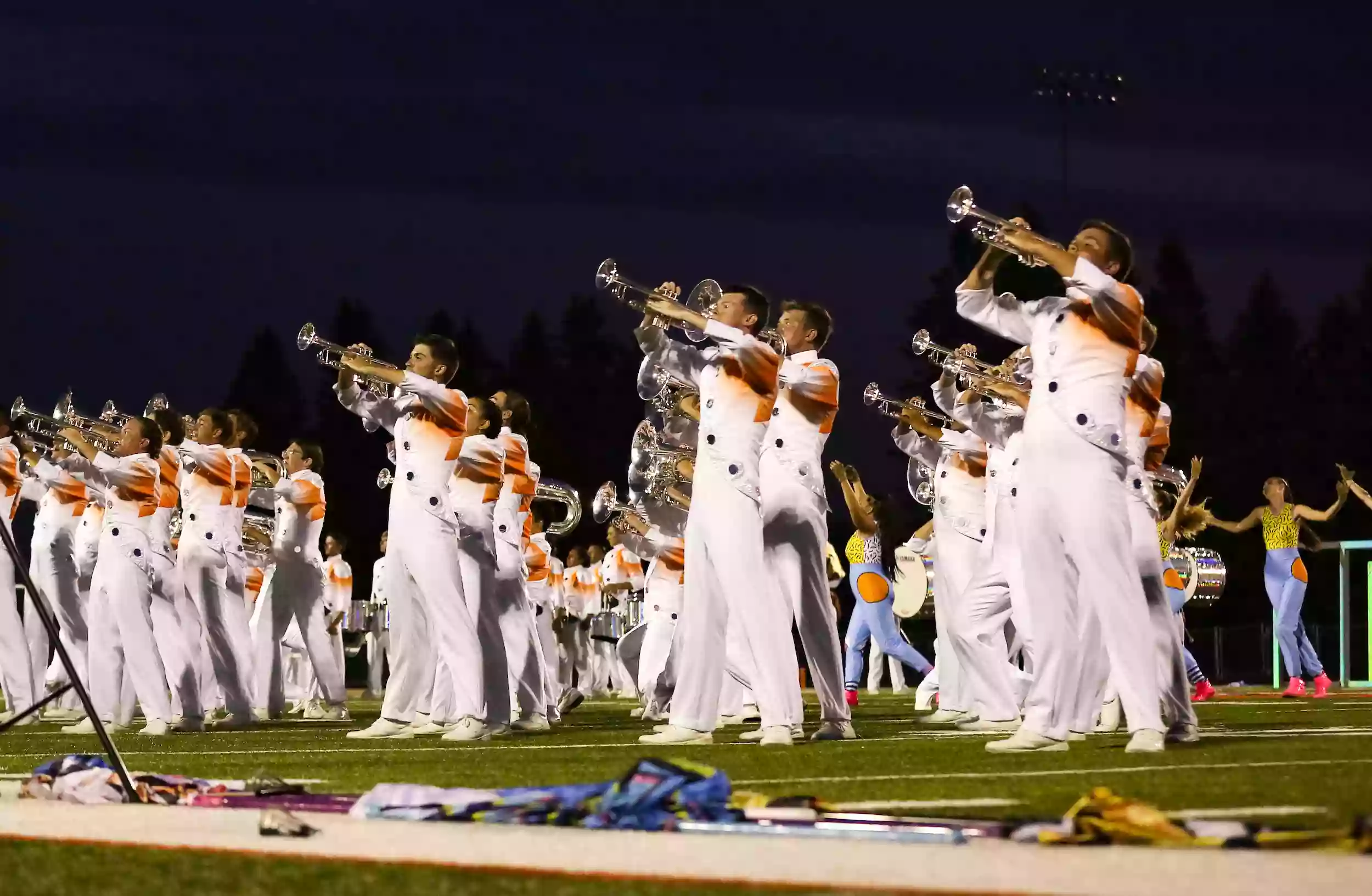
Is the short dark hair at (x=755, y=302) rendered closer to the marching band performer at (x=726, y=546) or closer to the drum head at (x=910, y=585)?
the marching band performer at (x=726, y=546)

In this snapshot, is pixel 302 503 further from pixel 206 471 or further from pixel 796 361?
pixel 796 361

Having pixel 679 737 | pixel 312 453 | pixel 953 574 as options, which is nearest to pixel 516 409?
pixel 312 453

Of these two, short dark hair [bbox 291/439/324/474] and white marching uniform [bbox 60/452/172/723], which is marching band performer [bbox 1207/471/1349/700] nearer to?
short dark hair [bbox 291/439/324/474]

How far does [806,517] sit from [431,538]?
2.50 meters

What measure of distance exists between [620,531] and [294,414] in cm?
4955

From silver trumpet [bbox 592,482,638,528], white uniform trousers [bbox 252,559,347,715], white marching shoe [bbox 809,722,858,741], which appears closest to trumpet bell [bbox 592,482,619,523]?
silver trumpet [bbox 592,482,638,528]

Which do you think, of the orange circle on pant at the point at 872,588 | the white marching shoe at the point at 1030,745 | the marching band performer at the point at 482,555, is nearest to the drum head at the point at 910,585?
the orange circle on pant at the point at 872,588

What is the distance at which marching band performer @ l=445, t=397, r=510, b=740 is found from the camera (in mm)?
13750

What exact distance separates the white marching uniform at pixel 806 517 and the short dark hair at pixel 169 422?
5.85 meters

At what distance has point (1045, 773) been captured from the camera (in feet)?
28.2

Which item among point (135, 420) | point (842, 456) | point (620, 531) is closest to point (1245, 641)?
point (620, 531)

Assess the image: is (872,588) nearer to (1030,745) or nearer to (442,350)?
(442,350)

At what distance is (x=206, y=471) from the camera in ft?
52.6

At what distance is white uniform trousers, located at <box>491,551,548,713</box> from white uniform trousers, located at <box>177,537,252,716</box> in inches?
87.4
